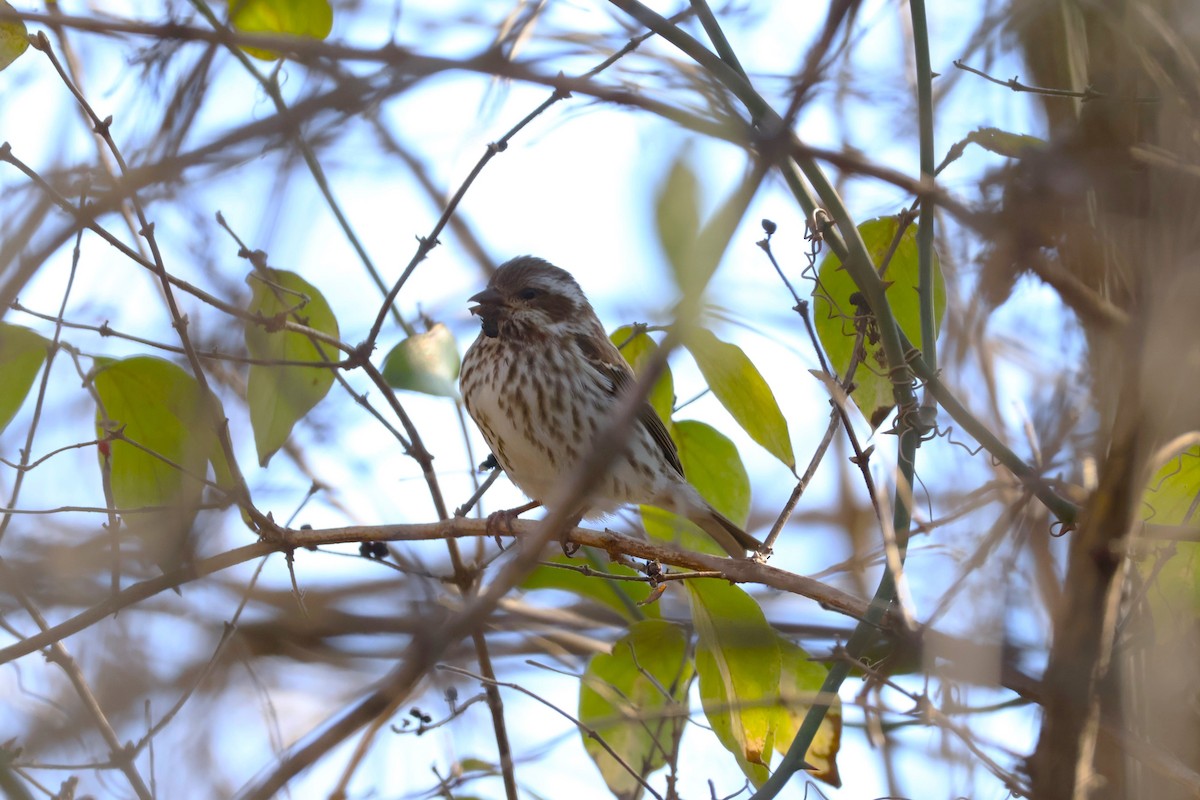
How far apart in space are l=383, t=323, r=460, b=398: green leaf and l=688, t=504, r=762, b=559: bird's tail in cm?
141

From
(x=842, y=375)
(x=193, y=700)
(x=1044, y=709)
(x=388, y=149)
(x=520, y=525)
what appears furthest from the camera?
(x=520, y=525)

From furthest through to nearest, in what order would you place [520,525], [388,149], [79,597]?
[520,525], [388,149], [79,597]

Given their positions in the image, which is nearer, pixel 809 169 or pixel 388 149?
pixel 809 169

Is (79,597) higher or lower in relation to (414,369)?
lower

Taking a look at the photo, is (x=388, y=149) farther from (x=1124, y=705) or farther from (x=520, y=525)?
(x=1124, y=705)

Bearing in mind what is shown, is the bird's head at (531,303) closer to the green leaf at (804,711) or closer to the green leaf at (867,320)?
the green leaf at (867,320)

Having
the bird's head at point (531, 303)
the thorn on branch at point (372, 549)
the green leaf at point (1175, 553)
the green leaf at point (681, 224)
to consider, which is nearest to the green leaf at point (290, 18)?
the thorn on branch at point (372, 549)

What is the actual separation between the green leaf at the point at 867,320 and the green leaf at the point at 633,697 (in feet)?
3.63

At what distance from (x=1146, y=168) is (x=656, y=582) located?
6.10ft

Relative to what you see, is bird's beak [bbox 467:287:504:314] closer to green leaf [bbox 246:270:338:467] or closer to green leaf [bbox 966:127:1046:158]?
green leaf [bbox 246:270:338:467]

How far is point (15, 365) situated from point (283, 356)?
0.83 meters

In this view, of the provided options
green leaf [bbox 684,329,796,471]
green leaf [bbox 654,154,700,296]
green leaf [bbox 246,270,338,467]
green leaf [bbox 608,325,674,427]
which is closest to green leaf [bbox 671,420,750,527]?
green leaf [bbox 608,325,674,427]

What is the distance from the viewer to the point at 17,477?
362 cm

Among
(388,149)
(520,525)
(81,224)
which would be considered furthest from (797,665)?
(81,224)
